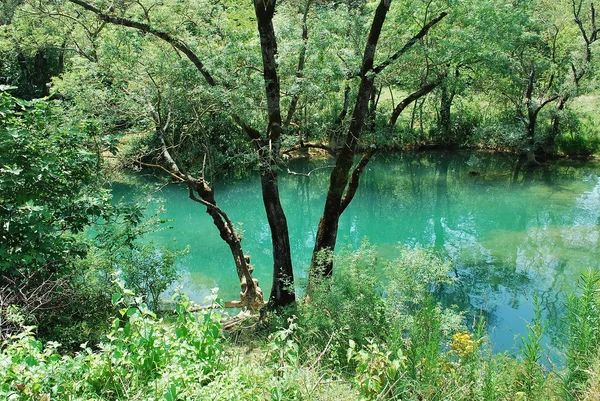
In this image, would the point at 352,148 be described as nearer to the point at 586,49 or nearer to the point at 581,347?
the point at 581,347

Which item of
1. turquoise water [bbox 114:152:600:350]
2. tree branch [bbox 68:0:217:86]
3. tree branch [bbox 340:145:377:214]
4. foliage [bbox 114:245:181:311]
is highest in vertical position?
tree branch [bbox 68:0:217:86]

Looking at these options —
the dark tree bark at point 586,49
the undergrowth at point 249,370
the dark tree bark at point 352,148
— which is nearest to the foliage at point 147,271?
the dark tree bark at point 352,148

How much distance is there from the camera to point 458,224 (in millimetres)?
15008

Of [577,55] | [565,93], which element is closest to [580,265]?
[565,93]

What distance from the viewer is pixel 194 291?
34.6 feet

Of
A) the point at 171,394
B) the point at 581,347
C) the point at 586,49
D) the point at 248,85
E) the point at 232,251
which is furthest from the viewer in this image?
the point at 586,49

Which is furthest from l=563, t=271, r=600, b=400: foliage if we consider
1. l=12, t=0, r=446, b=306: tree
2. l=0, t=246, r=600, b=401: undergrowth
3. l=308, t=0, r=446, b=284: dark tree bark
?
l=12, t=0, r=446, b=306: tree

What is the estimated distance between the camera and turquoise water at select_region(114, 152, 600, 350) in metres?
10.2

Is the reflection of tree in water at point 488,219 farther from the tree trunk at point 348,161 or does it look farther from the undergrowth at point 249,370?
the undergrowth at point 249,370

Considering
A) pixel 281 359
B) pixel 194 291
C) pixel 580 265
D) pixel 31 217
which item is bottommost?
pixel 194 291

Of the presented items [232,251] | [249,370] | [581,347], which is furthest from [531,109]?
A: [249,370]

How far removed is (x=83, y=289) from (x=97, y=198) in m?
1.18

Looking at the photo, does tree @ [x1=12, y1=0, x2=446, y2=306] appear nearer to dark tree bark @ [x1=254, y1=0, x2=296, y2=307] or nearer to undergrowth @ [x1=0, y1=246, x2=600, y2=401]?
dark tree bark @ [x1=254, y1=0, x2=296, y2=307]

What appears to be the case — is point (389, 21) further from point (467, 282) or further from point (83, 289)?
point (83, 289)
